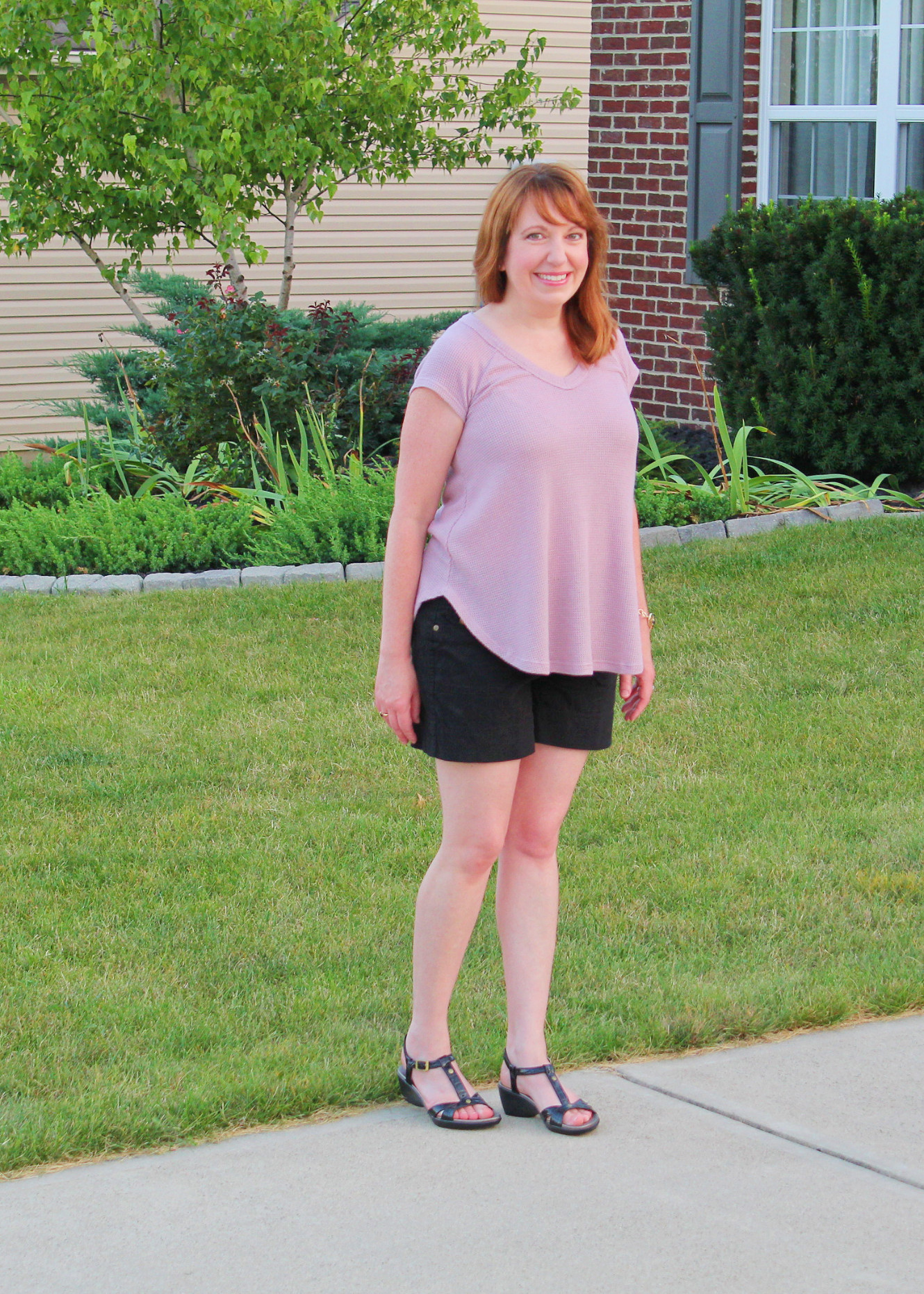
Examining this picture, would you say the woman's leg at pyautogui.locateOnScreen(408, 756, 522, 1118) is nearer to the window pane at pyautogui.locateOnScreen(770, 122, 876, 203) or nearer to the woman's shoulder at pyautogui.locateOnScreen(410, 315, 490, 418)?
the woman's shoulder at pyautogui.locateOnScreen(410, 315, 490, 418)

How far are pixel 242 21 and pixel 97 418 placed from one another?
2.85 meters

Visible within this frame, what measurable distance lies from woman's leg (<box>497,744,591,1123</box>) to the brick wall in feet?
28.7

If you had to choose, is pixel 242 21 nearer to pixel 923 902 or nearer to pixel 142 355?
pixel 142 355

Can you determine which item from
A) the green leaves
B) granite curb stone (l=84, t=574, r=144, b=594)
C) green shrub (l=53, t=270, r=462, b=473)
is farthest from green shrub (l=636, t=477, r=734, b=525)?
Result: granite curb stone (l=84, t=574, r=144, b=594)

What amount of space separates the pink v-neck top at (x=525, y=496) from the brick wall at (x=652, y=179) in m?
8.74

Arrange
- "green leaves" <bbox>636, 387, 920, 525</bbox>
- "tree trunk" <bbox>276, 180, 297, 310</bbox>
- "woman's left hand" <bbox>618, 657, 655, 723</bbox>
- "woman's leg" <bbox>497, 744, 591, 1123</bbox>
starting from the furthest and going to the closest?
"tree trunk" <bbox>276, 180, 297, 310</bbox> < "green leaves" <bbox>636, 387, 920, 525</bbox> < "woman's left hand" <bbox>618, 657, 655, 723</bbox> < "woman's leg" <bbox>497, 744, 591, 1123</bbox>

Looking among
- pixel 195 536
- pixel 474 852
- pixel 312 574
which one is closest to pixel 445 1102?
pixel 474 852

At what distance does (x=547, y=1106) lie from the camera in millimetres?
3266

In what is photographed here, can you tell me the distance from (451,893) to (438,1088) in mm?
416

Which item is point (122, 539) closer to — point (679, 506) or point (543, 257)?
point (679, 506)

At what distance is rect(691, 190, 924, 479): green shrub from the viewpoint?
9.07 metres

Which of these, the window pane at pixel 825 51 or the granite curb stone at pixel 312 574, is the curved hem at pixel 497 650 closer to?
the granite curb stone at pixel 312 574

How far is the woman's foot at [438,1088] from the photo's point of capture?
326cm

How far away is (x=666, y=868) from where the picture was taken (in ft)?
15.1
